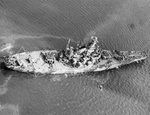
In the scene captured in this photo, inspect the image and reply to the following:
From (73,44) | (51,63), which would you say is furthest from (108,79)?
(51,63)

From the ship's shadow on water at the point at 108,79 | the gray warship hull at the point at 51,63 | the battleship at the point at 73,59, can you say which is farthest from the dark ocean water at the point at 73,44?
the battleship at the point at 73,59

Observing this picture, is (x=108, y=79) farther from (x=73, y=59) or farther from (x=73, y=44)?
(x=73, y=44)

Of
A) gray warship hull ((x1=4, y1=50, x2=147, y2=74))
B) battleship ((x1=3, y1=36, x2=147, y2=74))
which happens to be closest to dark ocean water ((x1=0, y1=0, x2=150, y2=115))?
gray warship hull ((x1=4, y1=50, x2=147, y2=74))

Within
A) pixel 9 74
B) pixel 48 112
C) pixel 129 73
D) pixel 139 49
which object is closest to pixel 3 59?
pixel 9 74

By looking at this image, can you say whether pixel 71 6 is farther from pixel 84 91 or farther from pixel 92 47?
pixel 84 91

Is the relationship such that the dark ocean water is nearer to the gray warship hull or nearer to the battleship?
the gray warship hull

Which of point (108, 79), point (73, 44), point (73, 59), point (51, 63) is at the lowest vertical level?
point (108, 79)
